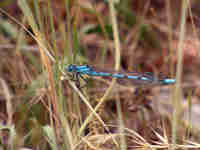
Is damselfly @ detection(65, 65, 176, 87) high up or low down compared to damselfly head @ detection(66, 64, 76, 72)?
down

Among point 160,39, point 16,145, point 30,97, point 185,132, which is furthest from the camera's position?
point 160,39

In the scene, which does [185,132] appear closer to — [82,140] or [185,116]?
[185,116]

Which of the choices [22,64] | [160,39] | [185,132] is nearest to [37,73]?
[22,64]

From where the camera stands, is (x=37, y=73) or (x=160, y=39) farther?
(x=160, y=39)

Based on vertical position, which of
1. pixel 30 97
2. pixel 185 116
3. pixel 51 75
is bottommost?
pixel 185 116

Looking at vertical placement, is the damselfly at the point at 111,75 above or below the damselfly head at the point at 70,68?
below

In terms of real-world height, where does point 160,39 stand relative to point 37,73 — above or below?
above

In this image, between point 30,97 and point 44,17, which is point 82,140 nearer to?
point 44,17

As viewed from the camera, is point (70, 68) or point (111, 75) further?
point (111, 75)

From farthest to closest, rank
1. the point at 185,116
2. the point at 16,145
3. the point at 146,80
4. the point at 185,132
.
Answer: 1. the point at 185,116
2. the point at 146,80
3. the point at 185,132
4. the point at 16,145
